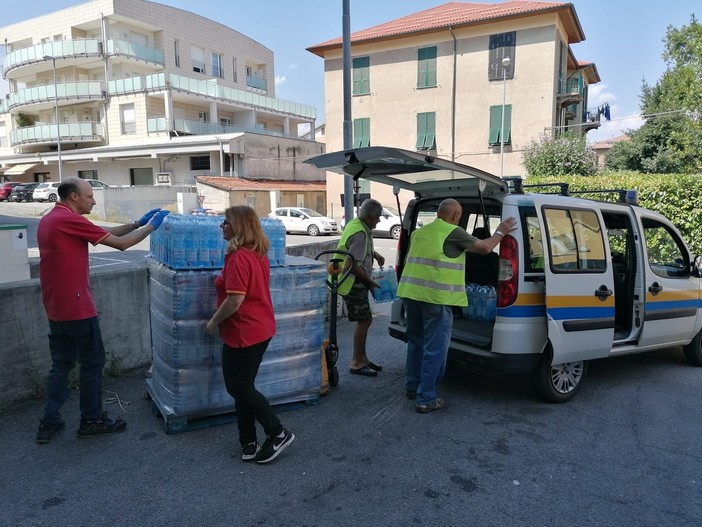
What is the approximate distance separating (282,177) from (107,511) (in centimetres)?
3382

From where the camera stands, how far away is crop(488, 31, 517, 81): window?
26828 mm

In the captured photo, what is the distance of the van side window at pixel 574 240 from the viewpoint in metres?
4.42

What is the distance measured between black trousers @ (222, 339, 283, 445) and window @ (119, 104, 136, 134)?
36.9 m

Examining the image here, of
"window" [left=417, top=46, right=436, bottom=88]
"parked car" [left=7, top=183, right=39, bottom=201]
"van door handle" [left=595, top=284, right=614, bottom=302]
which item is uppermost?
"window" [left=417, top=46, right=436, bottom=88]

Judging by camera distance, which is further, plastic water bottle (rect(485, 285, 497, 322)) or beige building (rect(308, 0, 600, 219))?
beige building (rect(308, 0, 600, 219))

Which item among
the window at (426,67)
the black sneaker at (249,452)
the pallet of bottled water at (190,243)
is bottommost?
the black sneaker at (249,452)

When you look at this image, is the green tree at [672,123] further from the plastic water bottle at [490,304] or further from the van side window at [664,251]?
the plastic water bottle at [490,304]

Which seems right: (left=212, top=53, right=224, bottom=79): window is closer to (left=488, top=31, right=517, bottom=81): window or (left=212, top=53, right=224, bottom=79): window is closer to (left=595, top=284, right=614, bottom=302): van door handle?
(left=488, top=31, right=517, bottom=81): window

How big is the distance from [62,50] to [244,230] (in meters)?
41.4

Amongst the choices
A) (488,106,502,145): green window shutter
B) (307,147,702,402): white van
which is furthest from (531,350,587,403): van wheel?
(488,106,502,145): green window shutter

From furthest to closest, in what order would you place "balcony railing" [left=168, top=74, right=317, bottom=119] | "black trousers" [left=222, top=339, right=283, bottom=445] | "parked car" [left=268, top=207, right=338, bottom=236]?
"balcony railing" [left=168, top=74, right=317, bottom=119] → "parked car" [left=268, top=207, right=338, bottom=236] → "black trousers" [left=222, top=339, right=283, bottom=445]

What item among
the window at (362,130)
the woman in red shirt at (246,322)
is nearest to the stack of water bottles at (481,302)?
the woman in red shirt at (246,322)

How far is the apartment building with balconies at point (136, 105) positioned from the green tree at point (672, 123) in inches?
814

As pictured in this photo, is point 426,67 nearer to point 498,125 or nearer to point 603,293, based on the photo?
point 498,125
